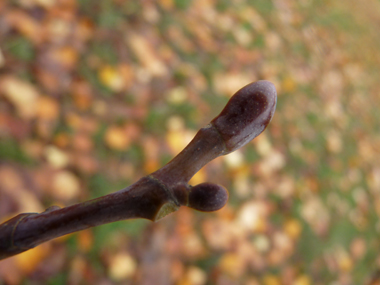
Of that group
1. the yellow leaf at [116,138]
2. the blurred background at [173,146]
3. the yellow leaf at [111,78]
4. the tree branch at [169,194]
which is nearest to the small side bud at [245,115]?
the tree branch at [169,194]

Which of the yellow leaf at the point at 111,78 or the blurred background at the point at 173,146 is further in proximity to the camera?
the yellow leaf at the point at 111,78

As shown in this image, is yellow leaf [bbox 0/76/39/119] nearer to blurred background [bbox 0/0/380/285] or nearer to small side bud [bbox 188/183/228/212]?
blurred background [bbox 0/0/380/285]

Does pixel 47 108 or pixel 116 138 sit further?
pixel 116 138

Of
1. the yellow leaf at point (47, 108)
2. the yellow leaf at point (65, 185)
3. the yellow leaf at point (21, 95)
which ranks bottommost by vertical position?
the yellow leaf at point (65, 185)

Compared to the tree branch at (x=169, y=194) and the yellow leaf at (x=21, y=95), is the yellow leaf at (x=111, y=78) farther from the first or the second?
the tree branch at (x=169, y=194)

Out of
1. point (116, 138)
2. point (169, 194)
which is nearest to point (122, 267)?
point (116, 138)

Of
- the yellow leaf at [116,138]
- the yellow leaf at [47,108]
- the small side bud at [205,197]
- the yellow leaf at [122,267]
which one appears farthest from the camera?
the yellow leaf at [116,138]

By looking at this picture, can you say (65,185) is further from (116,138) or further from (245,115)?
(245,115)

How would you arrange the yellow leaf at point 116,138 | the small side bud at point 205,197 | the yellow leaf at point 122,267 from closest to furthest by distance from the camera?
1. the small side bud at point 205,197
2. the yellow leaf at point 122,267
3. the yellow leaf at point 116,138

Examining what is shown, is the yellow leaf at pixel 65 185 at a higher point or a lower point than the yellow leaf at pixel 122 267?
higher
